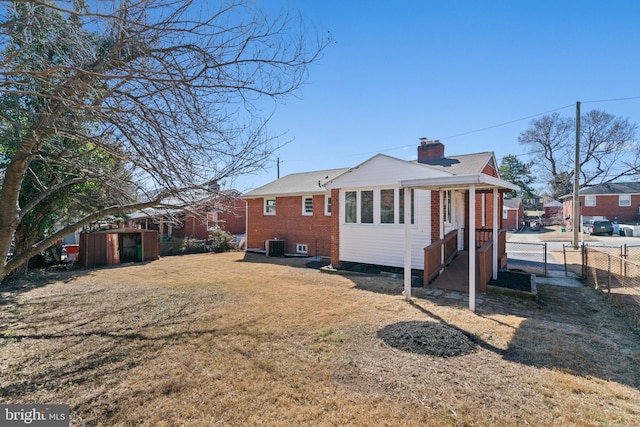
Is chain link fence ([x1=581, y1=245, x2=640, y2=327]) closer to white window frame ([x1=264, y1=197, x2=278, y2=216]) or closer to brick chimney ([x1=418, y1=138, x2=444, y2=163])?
brick chimney ([x1=418, y1=138, x2=444, y2=163])

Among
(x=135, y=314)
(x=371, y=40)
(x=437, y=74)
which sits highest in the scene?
(x=437, y=74)

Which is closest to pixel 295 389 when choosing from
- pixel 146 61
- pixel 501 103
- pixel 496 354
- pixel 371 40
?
pixel 496 354

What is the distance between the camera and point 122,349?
486 cm

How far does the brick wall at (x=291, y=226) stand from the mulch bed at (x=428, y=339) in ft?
32.8

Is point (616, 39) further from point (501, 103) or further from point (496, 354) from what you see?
point (496, 354)

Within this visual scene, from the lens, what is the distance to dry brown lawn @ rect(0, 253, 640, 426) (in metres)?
3.16

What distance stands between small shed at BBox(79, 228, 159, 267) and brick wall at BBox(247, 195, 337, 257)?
530 cm

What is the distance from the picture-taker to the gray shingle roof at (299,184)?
16.4 m

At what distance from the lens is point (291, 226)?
17062mm

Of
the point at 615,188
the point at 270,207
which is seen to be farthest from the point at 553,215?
the point at 270,207

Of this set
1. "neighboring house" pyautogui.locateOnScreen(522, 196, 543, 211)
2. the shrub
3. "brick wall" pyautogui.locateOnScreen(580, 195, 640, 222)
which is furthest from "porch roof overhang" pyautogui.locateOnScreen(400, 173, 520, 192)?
"neighboring house" pyautogui.locateOnScreen(522, 196, 543, 211)

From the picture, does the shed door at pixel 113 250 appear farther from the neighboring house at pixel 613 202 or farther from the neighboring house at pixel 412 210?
the neighboring house at pixel 613 202

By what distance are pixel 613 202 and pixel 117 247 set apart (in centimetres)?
4797

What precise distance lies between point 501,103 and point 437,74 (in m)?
7.38
